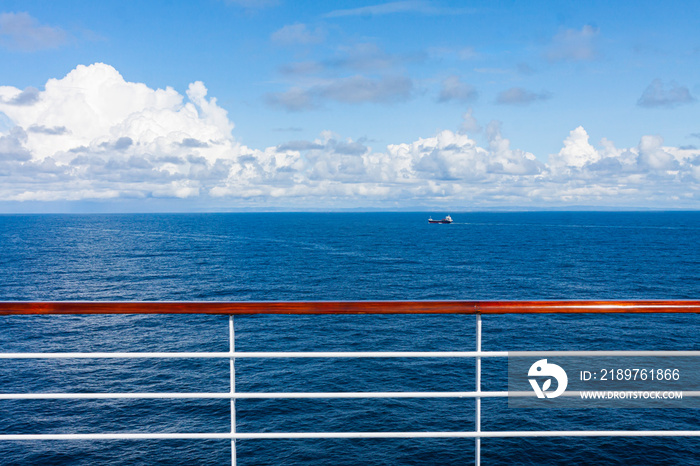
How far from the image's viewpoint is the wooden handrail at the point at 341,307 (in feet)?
7.73

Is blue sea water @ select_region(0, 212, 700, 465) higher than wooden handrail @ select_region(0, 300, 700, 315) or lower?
lower

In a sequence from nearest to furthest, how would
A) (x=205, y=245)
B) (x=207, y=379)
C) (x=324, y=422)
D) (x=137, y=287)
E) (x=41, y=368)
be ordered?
(x=324, y=422)
(x=207, y=379)
(x=41, y=368)
(x=137, y=287)
(x=205, y=245)

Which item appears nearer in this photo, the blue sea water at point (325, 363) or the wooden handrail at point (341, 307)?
the wooden handrail at point (341, 307)

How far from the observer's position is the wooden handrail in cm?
236

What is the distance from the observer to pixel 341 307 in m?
2.34

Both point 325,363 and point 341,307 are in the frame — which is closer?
point 341,307

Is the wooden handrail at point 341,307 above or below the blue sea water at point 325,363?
above

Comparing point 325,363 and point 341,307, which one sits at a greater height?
point 341,307

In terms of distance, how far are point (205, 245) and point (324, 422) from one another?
64.8 m

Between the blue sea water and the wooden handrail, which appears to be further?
the blue sea water

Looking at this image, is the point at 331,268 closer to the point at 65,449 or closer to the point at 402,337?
the point at 402,337

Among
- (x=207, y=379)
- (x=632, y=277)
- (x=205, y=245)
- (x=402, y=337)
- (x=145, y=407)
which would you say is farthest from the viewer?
(x=205, y=245)

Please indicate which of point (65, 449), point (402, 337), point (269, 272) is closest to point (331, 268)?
point (269, 272)

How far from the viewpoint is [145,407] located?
1816 centimetres
